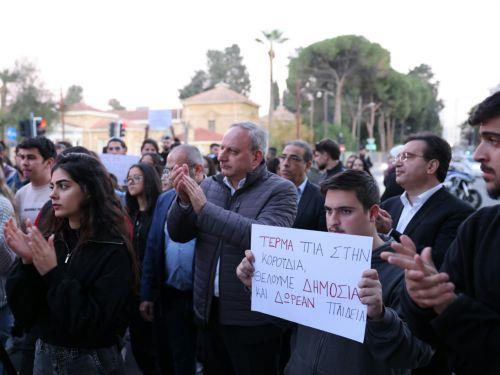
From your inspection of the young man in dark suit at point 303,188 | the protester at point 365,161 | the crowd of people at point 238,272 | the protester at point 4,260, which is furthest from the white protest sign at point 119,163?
the protester at point 365,161

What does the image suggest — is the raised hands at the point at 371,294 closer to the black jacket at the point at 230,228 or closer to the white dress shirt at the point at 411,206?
the black jacket at the point at 230,228

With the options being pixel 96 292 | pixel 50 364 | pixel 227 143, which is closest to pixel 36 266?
pixel 96 292

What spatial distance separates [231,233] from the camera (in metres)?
2.88

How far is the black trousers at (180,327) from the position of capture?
12.8ft

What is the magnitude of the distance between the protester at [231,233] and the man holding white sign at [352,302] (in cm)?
58

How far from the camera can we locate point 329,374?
6.86 feet

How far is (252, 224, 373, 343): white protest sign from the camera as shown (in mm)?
1976

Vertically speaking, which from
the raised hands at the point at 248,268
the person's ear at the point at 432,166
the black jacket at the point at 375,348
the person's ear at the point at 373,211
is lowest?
the black jacket at the point at 375,348

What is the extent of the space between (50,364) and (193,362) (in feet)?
5.29

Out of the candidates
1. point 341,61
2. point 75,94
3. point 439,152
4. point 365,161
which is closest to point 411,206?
point 439,152

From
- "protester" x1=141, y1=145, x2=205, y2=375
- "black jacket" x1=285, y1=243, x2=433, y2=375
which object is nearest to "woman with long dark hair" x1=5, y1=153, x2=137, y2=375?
"black jacket" x1=285, y1=243, x2=433, y2=375

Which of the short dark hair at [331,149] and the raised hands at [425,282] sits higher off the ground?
the short dark hair at [331,149]

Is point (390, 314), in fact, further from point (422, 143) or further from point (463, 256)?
point (422, 143)

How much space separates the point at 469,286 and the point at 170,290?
274 centimetres
